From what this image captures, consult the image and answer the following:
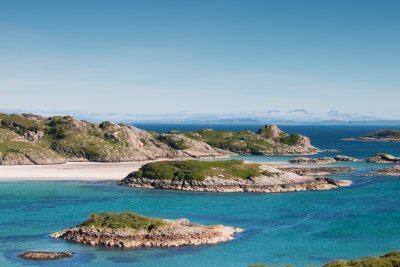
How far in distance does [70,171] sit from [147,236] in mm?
98170

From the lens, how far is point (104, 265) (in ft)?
202

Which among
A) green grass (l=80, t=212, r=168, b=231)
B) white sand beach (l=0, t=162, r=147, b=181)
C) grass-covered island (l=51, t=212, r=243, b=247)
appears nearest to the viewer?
grass-covered island (l=51, t=212, r=243, b=247)

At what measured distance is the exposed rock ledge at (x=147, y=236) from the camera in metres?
70.9

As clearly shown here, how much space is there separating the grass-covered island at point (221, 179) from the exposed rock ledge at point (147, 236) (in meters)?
52.6

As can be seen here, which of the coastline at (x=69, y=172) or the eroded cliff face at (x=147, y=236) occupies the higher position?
the coastline at (x=69, y=172)

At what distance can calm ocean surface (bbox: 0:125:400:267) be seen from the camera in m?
65.8

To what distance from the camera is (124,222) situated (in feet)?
244

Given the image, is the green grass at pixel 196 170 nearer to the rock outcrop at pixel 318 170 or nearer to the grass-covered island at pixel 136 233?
the rock outcrop at pixel 318 170

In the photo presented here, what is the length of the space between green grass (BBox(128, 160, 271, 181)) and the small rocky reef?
220 ft

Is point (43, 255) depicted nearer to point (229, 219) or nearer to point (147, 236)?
point (147, 236)

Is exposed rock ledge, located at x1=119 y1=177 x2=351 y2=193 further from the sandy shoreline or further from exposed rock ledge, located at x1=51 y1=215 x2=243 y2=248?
exposed rock ledge, located at x1=51 y1=215 x2=243 y2=248

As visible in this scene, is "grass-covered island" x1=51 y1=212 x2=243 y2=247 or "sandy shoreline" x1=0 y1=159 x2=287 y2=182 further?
"sandy shoreline" x1=0 y1=159 x2=287 y2=182

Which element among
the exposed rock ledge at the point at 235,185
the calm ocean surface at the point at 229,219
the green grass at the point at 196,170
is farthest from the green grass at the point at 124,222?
the green grass at the point at 196,170

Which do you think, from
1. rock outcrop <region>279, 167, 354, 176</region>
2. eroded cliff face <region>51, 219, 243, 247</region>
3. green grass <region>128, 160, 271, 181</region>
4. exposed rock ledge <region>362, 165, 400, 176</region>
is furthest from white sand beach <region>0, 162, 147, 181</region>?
exposed rock ledge <region>362, 165, 400, 176</region>
